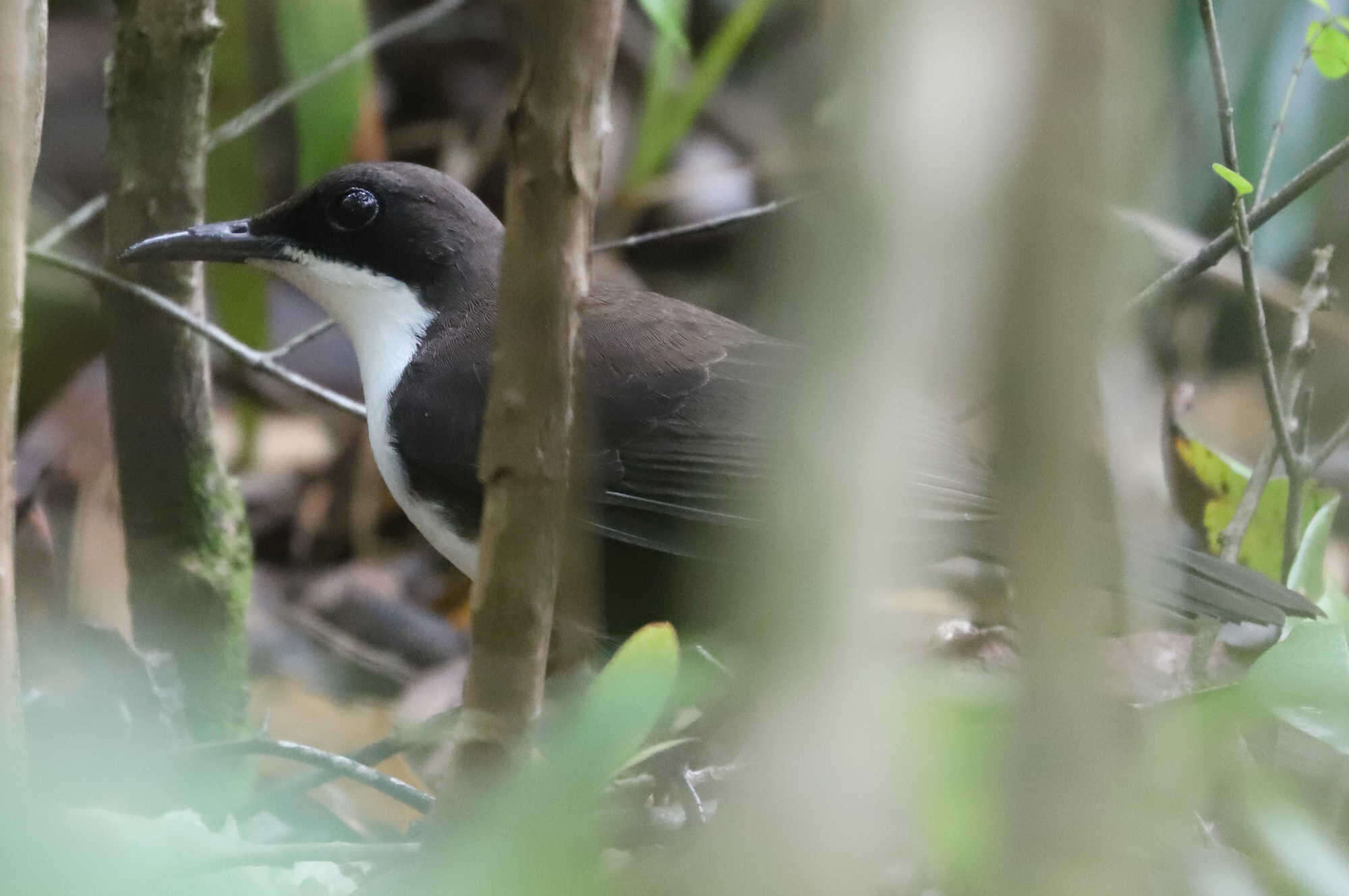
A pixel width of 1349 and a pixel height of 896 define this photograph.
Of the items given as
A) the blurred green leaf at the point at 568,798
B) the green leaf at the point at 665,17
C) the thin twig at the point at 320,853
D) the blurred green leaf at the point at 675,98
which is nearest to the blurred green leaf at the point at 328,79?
the blurred green leaf at the point at 675,98

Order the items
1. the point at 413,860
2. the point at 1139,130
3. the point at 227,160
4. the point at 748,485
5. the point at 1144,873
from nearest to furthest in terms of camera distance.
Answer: the point at 1139,130 → the point at 1144,873 → the point at 413,860 → the point at 748,485 → the point at 227,160

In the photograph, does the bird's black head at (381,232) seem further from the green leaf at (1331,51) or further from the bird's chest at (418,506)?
the green leaf at (1331,51)

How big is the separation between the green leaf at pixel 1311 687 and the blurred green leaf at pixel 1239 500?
963 millimetres

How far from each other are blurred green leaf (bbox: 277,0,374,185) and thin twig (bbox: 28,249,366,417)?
2.84ft

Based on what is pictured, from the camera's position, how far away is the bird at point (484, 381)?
7.75 feet

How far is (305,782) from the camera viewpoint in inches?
73.4

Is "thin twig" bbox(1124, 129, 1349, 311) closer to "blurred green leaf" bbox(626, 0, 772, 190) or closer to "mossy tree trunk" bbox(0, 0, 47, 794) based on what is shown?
"mossy tree trunk" bbox(0, 0, 47, 794)

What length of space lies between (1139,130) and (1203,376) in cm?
389

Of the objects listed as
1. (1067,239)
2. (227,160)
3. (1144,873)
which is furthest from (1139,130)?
(227,160)

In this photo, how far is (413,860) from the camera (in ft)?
4.36

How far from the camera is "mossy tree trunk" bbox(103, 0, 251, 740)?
2.30 metres

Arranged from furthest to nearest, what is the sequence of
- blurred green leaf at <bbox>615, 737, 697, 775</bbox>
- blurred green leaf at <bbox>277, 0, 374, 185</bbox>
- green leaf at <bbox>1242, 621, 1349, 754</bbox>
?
blurred green leaf at <bbox>277, 0, 374, 185</bbox>
blurred green leaf at <bbox>615, 737, 697, 775</bbox>
green leaf at <bbox>1242, 621, 1349, 754</bbox>

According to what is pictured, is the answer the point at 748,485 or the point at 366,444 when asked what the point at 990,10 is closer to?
the point at 748,485

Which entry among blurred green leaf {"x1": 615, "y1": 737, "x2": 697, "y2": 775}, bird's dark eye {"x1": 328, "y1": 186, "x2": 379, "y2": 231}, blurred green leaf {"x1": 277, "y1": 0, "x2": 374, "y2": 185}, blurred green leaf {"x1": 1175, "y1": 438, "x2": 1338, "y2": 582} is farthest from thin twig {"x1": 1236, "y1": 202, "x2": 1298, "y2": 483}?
blurred green leaf {"x1": 277, "y1": 0, "x2": 374, "y2": 185}
